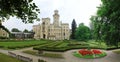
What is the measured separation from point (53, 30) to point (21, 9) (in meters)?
129

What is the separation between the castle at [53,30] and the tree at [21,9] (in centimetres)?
12174

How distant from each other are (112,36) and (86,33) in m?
77.9

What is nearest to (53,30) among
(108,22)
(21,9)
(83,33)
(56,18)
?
(56,18)

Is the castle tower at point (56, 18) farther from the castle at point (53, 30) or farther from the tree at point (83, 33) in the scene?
the tree at point (83, 33)

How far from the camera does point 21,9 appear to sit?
10086 millimetres

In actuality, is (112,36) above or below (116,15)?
below

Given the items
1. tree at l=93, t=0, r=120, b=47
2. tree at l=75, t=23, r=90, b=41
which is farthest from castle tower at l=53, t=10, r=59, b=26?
tree at l=93, t=0, r=120, b=47

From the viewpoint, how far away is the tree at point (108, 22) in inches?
1079

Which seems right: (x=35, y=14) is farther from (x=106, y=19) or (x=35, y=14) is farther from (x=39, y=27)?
(x=39, y=27)

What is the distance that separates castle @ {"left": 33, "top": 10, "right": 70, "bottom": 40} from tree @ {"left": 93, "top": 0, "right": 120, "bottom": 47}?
326 feet

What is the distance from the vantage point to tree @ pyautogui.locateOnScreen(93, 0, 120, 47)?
27.4 meters

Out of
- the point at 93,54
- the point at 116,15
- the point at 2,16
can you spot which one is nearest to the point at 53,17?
the point at 93,54

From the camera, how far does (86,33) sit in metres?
108

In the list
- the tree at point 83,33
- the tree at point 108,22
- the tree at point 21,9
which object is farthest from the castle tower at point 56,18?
the tree at point 21,9
